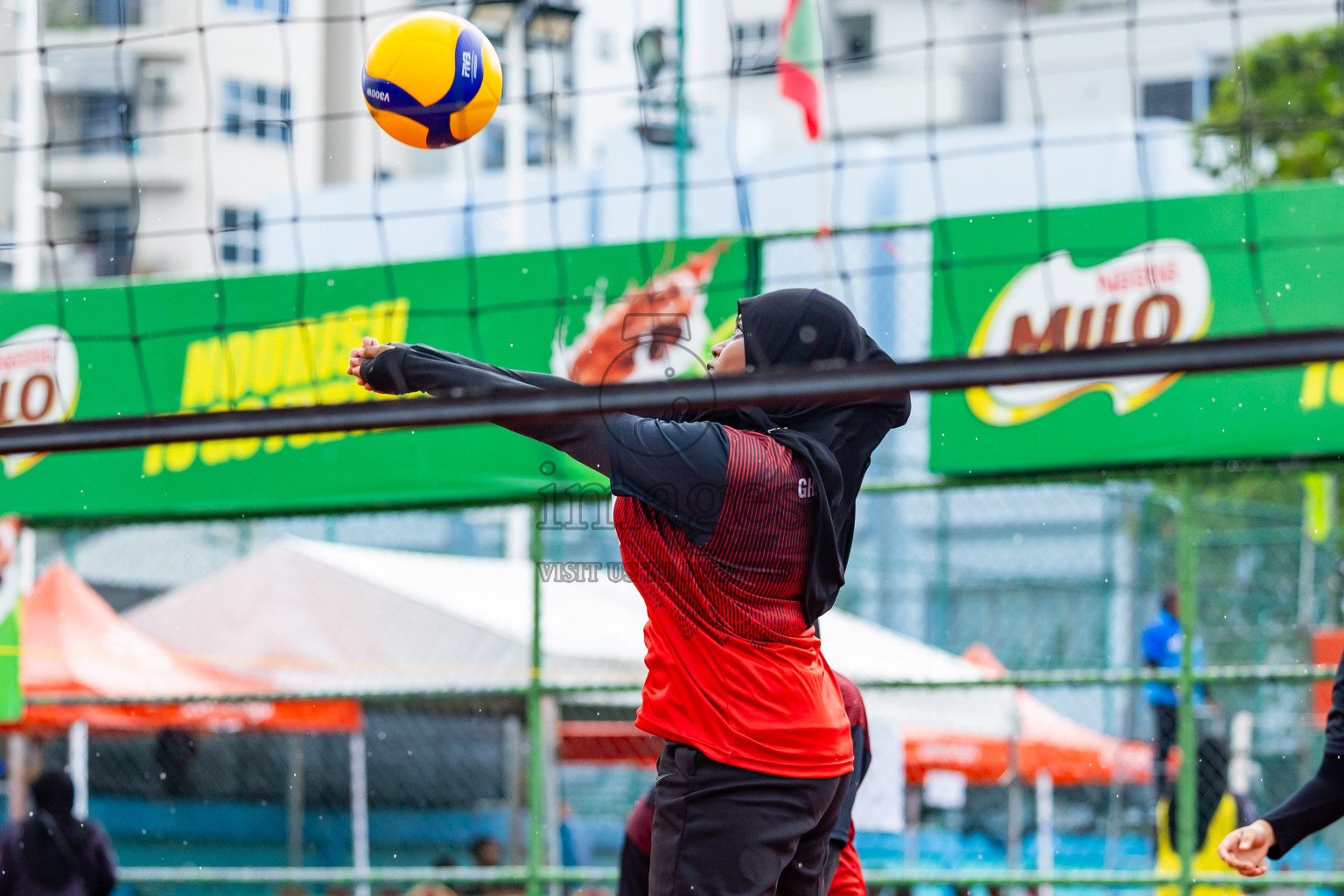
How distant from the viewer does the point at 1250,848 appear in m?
3.04

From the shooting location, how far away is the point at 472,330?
6.09 meters

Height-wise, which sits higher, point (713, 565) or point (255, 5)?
point (255, 5)

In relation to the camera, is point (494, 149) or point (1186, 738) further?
point (494, 149)

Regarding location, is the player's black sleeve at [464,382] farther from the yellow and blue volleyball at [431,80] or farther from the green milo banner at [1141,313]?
the green milo banner at [1141,313]

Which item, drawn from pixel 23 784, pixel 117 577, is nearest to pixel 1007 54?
pixel 117 577

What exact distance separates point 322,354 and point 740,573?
13.5 ft

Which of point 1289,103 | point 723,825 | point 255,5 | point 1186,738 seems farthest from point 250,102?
point 723,825

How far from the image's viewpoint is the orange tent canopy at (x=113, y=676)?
860cm

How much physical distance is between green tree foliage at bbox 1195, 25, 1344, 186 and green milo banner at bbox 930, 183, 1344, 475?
28.3ft

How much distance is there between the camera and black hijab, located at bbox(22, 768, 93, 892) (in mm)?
6098

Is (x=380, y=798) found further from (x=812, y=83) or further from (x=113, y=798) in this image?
(x=812, y=83)

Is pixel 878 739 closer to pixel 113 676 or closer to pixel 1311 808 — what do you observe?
pixel 1311 808

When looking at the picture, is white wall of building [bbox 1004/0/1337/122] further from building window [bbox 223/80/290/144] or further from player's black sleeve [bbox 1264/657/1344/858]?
player's black sleeve [bbox 1264/657/1344/858]

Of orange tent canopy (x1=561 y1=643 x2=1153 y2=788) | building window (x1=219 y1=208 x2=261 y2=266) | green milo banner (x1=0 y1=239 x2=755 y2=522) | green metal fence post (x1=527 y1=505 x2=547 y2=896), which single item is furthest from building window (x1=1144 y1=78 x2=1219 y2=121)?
green metal fence post (x1=527 y1=505 x2=547 y2=896)
